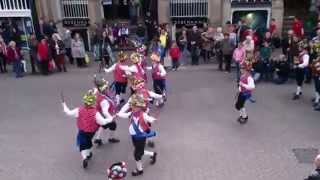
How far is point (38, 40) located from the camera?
17094mm

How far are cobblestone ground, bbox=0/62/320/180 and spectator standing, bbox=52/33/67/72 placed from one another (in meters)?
2.12

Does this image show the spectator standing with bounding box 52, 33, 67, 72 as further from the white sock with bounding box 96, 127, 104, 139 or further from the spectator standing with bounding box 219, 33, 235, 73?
the white sock with bounding box 96, 127, 104, 139

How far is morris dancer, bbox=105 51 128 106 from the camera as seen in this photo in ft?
39.4

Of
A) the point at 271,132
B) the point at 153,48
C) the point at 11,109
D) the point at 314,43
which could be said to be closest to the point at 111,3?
the point at 153,48

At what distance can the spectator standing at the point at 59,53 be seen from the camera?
1655 cm

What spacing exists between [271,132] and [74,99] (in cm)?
597

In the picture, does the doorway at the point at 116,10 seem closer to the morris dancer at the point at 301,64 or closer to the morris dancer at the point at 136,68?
the morris dancer at the point at 136,68

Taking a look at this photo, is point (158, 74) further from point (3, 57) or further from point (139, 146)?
point (3, 57)

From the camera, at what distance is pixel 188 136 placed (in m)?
10.7

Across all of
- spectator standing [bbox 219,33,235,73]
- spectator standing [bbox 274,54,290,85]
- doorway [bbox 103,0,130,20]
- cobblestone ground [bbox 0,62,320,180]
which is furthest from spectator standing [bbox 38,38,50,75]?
spectator standing [bbox 274,54,290,85]

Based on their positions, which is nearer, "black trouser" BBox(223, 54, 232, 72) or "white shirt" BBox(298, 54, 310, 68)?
"white shirt" BBox(298, 54, 310, 68)

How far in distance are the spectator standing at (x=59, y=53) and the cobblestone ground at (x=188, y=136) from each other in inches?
83.6

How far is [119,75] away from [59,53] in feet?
17.1

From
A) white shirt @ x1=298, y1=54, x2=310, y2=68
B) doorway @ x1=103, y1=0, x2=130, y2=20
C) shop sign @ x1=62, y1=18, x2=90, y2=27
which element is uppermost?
doorway @ x1=103, y1=0, x2=130, y2=20
